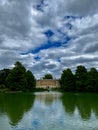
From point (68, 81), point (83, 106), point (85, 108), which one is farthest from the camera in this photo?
point (68, 81)

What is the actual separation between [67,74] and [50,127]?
81732mm

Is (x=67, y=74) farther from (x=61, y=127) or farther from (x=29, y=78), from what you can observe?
(x=61, y=127)

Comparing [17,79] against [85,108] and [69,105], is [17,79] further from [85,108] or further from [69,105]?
[85,108]

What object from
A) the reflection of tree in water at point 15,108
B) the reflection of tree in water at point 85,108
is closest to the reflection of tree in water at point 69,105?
the reflection of tree in water at point 85,108

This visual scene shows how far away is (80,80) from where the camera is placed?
305 feet

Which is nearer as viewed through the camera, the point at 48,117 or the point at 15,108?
the point at 48,117

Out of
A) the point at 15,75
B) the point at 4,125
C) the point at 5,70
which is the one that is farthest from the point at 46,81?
the point at 4,125

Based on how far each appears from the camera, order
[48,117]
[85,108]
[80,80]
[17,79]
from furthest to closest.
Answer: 1. [80,80]
2. [17,79]
3. [85,108]
4. [48,117]

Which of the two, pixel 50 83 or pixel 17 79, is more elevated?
pixel 50 83

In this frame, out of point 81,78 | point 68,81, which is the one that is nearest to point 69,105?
point 81,78

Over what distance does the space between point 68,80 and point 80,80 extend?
16.7ft

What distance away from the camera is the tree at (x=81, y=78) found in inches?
3530

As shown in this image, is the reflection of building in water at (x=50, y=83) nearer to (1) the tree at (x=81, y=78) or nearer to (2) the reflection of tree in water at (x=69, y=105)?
(1) the tree at (x=81, y=78)

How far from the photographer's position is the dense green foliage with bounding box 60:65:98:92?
8850 centimetres
